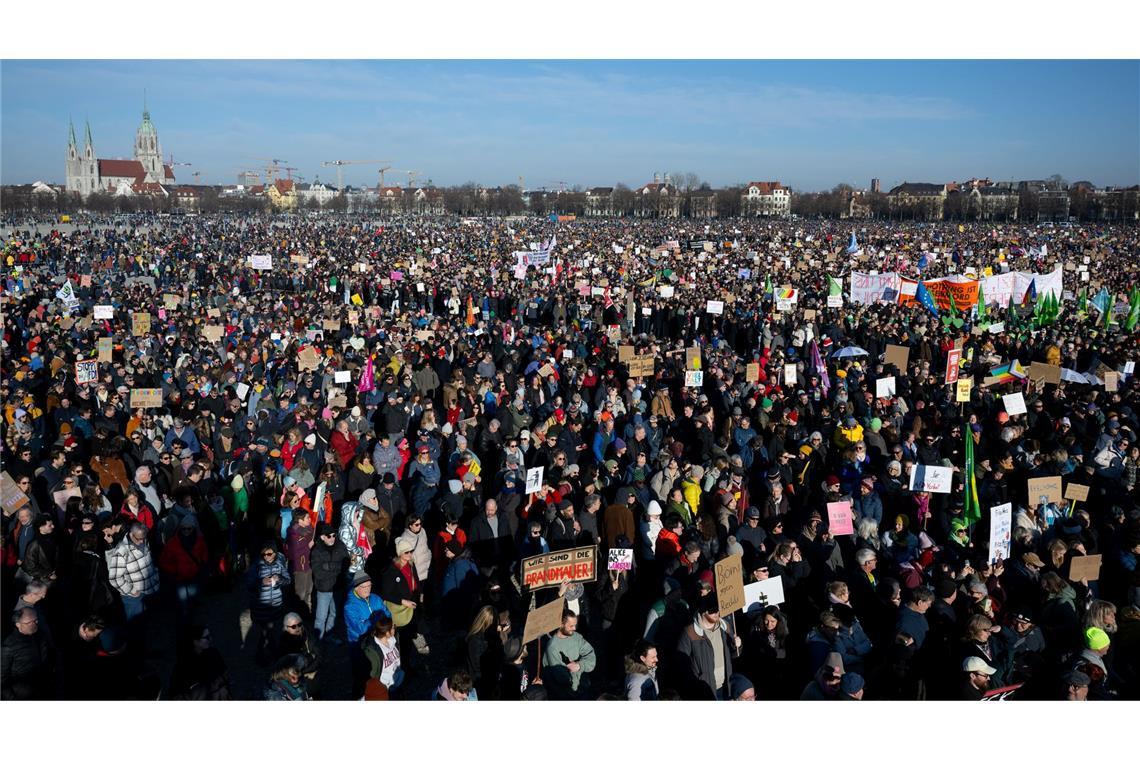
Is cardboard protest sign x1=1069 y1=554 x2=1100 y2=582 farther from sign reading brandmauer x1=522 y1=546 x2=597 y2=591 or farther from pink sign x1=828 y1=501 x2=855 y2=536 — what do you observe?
sign reading brandmauer x1=522 y1=546 x2=597 y2=591

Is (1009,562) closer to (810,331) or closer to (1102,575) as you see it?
(1102,575)

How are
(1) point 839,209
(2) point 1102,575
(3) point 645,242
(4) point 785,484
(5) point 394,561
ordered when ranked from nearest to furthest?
(5) point 394,561
(2) point 1102,575
(4) point 785,484
(3) point 645,242
(1) point 839,209

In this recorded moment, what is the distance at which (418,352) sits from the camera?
14086mm

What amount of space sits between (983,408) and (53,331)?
1596 cm

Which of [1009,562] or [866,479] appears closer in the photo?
[1009,562]

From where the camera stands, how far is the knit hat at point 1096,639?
16.3ft

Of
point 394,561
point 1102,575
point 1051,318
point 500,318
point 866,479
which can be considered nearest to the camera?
point 394,561

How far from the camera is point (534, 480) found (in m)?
7.42

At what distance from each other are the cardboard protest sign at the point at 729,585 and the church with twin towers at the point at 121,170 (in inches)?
5938

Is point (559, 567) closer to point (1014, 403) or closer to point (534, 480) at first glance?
point (534, 480)

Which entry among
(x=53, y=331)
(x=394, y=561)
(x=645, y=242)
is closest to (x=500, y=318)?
(x=53, y=331)

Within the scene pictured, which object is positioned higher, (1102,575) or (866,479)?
(866,479)

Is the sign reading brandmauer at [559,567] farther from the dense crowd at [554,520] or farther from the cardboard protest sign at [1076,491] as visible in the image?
the cardboard protest sign at [1076,491]

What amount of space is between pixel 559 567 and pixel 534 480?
5.48ft
